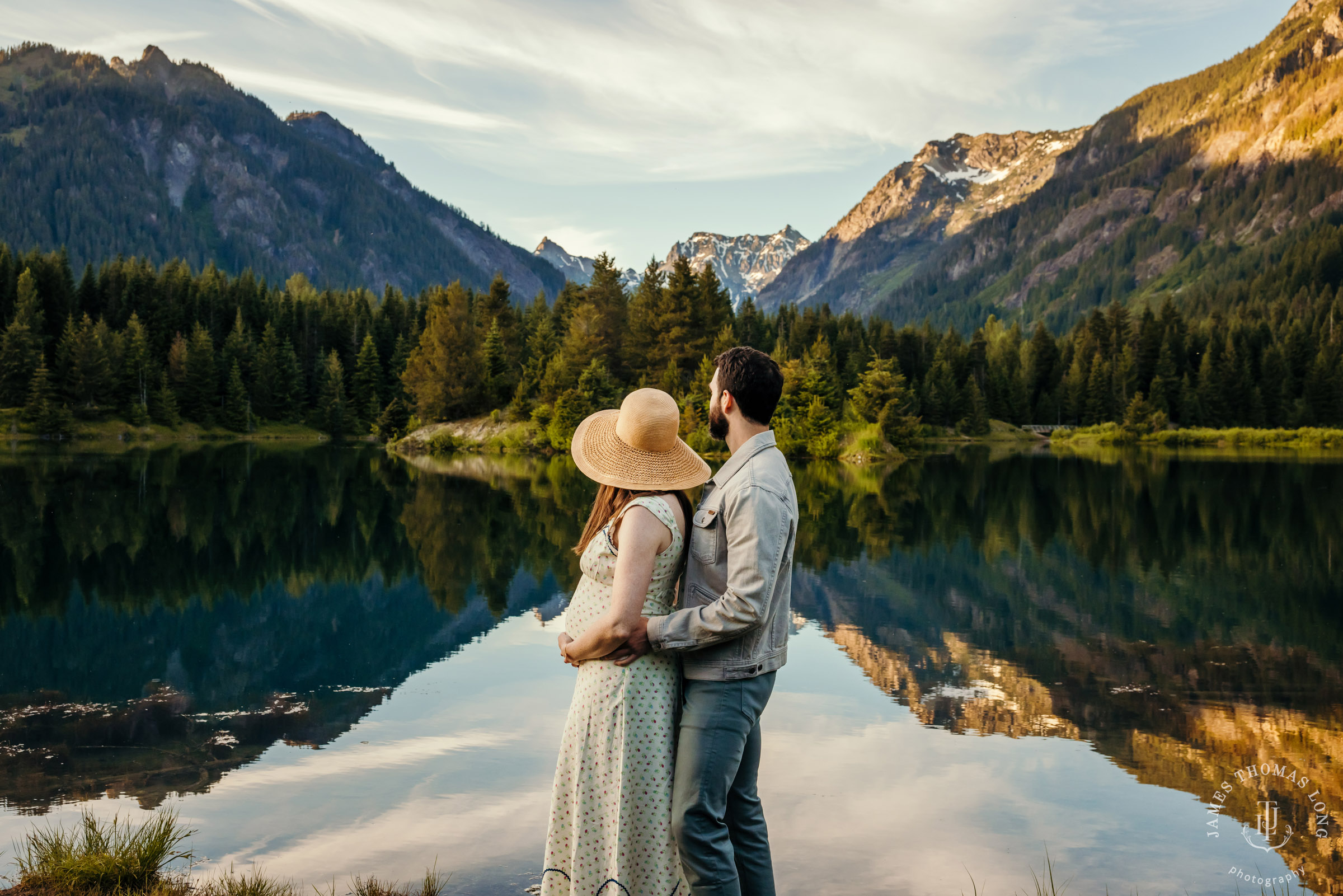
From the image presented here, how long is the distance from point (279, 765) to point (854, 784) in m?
4.73

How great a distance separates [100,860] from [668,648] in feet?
11.7

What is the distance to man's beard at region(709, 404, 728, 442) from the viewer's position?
13.4 ft

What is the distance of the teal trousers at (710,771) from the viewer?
3.76 meters

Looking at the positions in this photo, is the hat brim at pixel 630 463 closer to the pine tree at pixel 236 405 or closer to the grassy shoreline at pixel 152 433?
the grassy shoreline at pixel 152 433

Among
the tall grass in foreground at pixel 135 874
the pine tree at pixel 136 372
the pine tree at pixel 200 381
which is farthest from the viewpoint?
the pine tree at pixel 200 381

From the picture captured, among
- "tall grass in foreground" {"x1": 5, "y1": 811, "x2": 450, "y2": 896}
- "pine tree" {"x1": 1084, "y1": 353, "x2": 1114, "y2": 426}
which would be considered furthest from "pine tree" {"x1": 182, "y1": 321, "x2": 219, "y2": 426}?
"pine tree" {"x1": 1084, "y1": 353, "x2": 1114, "y2": 426}

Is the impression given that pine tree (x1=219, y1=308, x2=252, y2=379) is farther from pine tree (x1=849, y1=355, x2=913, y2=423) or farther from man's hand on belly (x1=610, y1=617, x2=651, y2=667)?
man's hand on belly (x1=610, y1=617, x2=651, y2=667)

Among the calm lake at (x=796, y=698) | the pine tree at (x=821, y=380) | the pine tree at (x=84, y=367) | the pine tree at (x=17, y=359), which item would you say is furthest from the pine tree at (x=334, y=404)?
the calm lake at (x=796, y=698)

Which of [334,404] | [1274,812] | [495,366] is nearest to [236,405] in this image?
[334,404]

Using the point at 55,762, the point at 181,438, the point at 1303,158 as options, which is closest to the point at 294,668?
the point at 55,762

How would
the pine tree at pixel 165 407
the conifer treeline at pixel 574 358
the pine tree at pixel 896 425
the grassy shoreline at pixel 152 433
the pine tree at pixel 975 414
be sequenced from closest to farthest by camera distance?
the conifer treeline at pixel 574 358, the grassy shoreline at pixel 152 433, the pine tree at pixel 896 425, the pine tree at pixel 165 407, the pine tree at pixel 975 414

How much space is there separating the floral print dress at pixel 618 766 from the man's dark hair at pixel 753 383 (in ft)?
1.99

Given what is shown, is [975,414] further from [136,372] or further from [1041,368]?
[136,372]

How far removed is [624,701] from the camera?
3.80m
